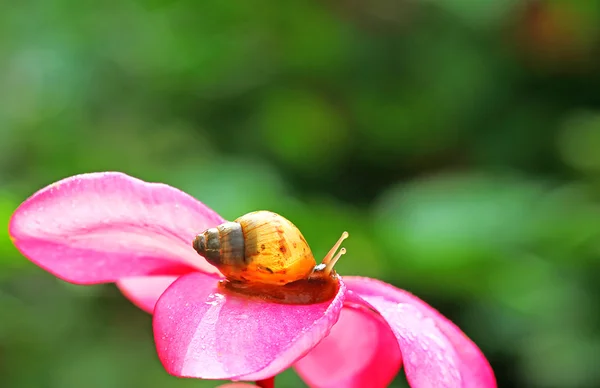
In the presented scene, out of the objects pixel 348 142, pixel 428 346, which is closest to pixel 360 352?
pixel 428 346

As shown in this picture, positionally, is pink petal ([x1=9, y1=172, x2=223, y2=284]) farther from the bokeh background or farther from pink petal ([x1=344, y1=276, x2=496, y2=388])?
the bokeh background

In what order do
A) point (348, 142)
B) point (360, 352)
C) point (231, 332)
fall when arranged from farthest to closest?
point (348, 142)
point (360, 352)
point (231, 332)

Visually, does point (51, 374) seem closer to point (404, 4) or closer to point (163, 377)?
point (163, 377)

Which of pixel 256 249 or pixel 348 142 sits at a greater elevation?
pixel 256 249

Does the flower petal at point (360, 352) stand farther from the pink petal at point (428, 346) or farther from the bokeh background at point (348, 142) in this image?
the bokeh background at point (348, 142)

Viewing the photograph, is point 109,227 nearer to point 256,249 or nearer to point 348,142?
point 256,249

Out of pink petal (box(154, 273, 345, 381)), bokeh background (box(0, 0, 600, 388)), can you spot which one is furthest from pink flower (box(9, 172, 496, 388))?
bokeh background (box(0, 0, 600, 388))

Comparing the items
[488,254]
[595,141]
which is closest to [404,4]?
[595,141]
